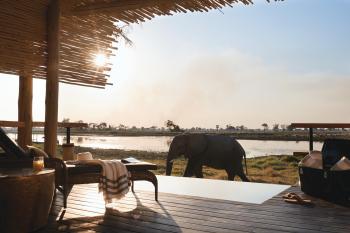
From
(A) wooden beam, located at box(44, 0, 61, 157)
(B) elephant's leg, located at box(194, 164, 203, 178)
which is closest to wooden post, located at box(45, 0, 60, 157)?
(A) wooden beam, located at box(44, 0, 61, 157)

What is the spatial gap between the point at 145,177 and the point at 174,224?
117 centimetres

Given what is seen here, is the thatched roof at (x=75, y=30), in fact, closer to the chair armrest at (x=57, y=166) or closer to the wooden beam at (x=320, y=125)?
the chair armrest at (x=57, y=166)

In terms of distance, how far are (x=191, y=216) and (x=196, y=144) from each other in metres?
6.98

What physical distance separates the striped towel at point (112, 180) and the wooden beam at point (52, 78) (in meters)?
1.12

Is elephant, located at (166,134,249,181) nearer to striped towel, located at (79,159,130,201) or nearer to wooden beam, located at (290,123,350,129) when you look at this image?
wooden beam, located at (290,123,350,129)

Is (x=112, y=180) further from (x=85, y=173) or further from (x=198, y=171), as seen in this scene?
(x=198, y=171)

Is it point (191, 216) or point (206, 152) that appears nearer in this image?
point (191, 216)

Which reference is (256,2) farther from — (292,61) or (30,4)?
(292,61)

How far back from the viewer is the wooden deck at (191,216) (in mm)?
3295

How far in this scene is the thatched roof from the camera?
16.0 ft

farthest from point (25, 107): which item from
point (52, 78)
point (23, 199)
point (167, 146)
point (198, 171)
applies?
point (167, 146)

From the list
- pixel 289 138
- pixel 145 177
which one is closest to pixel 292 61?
pixel 145 177

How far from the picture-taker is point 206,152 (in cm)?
1099

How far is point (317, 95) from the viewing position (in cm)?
1856
